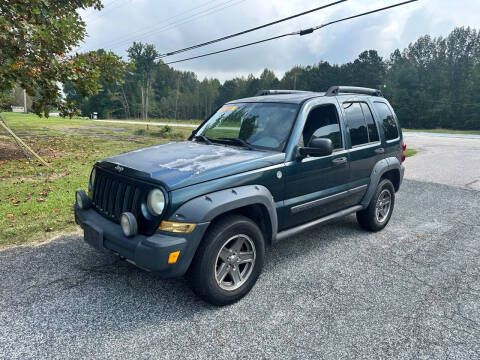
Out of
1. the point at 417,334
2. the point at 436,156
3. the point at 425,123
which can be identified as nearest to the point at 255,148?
the point at 417,334

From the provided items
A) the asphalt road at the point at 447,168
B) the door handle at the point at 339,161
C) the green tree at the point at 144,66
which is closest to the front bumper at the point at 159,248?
the door handle at the point at 339,161

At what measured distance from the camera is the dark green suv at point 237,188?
286 centimetres

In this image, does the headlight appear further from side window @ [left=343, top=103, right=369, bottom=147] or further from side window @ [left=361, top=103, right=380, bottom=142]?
side window @ [left=361, top=103, right=380, bottom=142]

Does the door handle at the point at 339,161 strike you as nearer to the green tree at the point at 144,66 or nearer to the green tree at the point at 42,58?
the green tree at the point at 42,58

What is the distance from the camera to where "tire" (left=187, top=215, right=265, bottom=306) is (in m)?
2.95

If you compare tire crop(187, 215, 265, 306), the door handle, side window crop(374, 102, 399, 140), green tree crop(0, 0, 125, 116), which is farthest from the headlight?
green tree crop(0, 0, 125, 116)

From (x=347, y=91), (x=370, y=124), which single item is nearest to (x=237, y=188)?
(x=347, y=91)

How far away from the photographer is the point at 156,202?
289cm

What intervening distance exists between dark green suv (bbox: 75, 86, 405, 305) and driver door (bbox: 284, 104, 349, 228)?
0.04 feet

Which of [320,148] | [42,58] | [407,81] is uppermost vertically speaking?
[407,81]

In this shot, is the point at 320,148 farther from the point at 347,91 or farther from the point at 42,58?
the point at 42,58

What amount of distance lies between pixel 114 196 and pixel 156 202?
64 cm

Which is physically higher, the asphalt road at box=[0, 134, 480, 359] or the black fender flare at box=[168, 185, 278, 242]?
the black fender flare at box=[168, 185, 278, 242]

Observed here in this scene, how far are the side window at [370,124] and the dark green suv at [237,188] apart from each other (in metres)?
0.02
